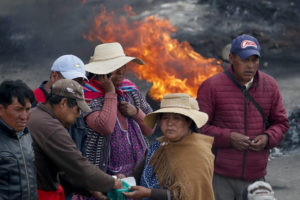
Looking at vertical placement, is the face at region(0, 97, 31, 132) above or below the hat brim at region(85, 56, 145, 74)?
below

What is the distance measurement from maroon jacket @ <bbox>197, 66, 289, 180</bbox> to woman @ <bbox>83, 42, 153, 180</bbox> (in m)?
0.67

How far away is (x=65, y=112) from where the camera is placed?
3439 mm

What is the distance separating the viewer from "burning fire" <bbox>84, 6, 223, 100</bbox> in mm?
10180

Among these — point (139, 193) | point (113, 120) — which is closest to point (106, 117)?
point (113, 120)

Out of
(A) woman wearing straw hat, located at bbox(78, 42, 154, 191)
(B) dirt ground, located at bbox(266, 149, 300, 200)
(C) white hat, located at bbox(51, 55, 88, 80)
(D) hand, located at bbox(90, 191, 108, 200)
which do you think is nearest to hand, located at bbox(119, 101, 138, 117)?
(A) woman wearing straw hat, located at bbox(78, 42, 154, 191)

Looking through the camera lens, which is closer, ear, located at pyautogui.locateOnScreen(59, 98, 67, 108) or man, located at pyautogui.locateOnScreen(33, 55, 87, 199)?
ear, located at pyautogui.locateOnScreen(59, 98, 67, 108)

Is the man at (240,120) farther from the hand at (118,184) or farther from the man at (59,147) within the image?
the man at (59,147)

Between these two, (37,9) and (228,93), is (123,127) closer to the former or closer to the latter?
(228,93)

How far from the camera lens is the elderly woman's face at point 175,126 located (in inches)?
140

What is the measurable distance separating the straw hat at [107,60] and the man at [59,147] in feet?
2.99

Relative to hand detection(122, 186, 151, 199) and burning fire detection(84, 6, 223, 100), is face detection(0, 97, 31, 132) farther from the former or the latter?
burning fire detection(84, 6, 223, 100)

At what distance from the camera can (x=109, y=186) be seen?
355cm

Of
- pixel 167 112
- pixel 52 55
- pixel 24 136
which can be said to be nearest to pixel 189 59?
pixel 52 55

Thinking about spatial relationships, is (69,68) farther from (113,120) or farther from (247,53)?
(247,53)
